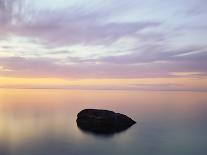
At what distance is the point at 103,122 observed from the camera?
102 m

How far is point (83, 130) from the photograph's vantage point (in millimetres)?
101625

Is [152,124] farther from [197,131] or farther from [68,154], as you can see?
[68,154]

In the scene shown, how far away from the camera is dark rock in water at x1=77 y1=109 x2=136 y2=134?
100750mm

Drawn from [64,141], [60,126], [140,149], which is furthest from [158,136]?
[60,126]

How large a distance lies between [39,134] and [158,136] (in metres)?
38.3

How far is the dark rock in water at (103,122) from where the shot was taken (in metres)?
101

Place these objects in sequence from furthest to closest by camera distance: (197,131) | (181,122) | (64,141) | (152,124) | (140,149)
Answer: (181,122) < (152,124) < (197,131) < (64,141) < (140,149)

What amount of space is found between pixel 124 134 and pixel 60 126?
2665 cm

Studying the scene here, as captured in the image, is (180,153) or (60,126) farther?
(60,126)

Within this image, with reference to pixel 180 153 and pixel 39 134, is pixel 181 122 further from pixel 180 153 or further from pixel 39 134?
Result: pixel 39 134

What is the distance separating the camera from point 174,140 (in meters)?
86.6

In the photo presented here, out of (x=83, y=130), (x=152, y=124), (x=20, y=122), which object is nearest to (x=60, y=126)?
(x=83, y=130)

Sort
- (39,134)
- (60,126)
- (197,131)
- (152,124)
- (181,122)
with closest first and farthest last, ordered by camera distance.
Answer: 1. (39,134)
2. (197,131)
3. (60,126)
4. (152,124)
5. (181,122)

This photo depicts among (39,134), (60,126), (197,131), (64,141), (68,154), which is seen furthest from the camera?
(60,126)
